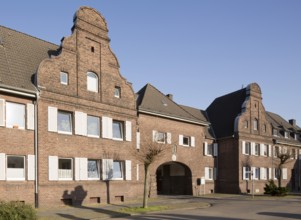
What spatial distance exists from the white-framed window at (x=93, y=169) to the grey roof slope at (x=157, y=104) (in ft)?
20.7

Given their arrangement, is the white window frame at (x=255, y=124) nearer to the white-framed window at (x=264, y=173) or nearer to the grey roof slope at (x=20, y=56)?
the white-framed window at (x=264, y=173)

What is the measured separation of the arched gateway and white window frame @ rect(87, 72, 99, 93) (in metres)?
12.5

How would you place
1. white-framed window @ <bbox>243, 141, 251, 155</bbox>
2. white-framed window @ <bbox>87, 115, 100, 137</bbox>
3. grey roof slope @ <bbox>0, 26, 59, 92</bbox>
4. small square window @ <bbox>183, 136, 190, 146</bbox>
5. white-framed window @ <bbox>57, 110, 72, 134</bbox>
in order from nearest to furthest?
grey roof slope @ <bbox>0, 26, 59, 92</bbox>, white-framed window @ <bbox>57, 110, 72, 134</bbox>, white-framed window @ <bbox>87, 115, 100, 137</bbox>, small square window @ <bbox>183, 136, 190, 146</bbox>, white-framed window @ <bbox>243, 141, 251, 155</bbox>

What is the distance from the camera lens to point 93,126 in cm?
2556

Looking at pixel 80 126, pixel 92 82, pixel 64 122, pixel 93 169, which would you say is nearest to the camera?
pixel 64 122

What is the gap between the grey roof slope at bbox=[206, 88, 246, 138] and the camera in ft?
141

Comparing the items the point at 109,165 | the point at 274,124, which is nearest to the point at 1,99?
the point at 109,165

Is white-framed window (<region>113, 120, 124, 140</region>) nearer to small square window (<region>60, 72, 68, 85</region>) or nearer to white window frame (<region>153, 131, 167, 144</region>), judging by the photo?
white window frame (<region>153, 131, 167, 144</region>)

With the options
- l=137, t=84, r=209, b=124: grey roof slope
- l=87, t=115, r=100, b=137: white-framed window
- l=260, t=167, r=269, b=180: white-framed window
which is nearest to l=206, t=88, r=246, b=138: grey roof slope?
l=260, t=167, r=269, b=180: white-framed window

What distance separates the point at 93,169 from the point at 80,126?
3215mm

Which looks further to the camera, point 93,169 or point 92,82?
point 92,82

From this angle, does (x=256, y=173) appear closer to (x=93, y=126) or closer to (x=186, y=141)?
(x=186, y=141)

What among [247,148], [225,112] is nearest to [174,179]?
[247,148]

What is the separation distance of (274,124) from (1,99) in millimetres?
38965
